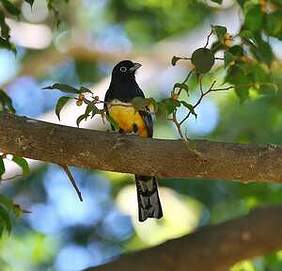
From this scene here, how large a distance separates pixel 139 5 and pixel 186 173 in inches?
207

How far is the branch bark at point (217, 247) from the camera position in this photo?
516 centimetres

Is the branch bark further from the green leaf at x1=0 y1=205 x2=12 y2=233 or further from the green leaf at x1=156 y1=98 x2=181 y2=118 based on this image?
the green leaf at x1=156 y1=98 x2=181 y2=118

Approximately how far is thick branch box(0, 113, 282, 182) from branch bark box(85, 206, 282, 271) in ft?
6.75

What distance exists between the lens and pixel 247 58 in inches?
143

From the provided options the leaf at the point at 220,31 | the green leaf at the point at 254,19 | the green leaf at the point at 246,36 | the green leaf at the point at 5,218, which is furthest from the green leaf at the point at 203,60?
the green leaf at the point at 5,218

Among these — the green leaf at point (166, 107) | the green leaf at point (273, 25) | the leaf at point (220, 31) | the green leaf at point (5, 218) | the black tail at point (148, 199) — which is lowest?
the black tail at point (148, 199)

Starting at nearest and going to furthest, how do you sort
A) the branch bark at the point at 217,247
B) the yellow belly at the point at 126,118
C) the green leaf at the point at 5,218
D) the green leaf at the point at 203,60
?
1. the green leaf at the point at 203,60
2. the green leaf at the point at 5,218
3. the yellow belly at the point at 126,118
4. the branch bark at the point at 217,247

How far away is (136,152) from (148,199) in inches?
48.7

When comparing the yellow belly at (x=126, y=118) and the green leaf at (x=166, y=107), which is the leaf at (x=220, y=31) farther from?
the yellow belly at (x=126, y=118)

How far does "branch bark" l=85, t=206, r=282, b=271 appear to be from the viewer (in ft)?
16.9

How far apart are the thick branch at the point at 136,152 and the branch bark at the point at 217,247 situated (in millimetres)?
2057

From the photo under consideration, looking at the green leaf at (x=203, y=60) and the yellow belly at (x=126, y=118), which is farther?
the yellow belly at (x=126, y=118)

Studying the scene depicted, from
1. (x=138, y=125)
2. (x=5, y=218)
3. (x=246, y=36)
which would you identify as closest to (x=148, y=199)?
(x=138, y=125)

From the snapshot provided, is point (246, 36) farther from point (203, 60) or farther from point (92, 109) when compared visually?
point (92, 109)
